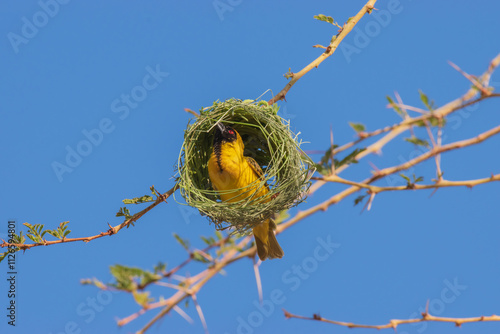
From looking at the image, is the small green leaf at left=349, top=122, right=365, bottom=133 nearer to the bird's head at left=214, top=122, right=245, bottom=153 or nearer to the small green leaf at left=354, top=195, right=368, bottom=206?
the small green leaf at left=354, top=195, right=368, bottom=206

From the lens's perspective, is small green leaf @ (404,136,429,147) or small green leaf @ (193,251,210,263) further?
small green leaf @ (193,251,210,263)

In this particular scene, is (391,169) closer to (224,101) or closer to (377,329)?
(377,329)

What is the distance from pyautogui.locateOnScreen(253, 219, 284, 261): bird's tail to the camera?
3987mm

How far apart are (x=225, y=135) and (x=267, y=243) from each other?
90cm

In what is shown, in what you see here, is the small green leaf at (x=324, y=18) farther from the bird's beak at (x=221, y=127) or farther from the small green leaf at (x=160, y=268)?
the small green leaf at (x=160, y=268)

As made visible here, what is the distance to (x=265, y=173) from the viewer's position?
359 centimetres

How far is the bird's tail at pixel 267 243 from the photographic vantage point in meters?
3.99

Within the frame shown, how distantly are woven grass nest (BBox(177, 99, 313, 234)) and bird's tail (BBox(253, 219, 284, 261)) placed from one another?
0.37 metres

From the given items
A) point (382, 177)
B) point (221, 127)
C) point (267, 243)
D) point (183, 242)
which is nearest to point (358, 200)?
point (382, 177)

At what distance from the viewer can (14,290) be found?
12.4ft

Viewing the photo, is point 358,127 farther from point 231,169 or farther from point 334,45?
point 231,169

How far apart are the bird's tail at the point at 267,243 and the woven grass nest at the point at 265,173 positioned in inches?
14.5

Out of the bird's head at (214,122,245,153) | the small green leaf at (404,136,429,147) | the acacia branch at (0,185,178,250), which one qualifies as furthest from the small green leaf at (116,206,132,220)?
the small green leaf at (404,136,429,147)

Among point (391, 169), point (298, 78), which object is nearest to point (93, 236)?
point (298, 78)
